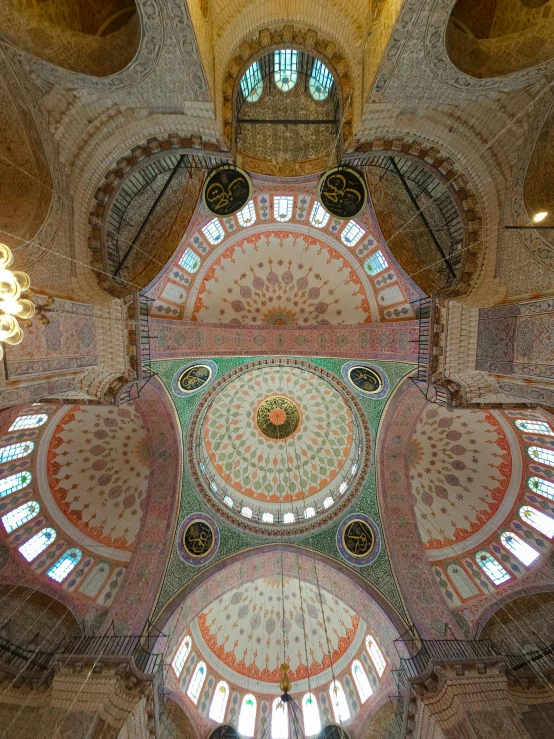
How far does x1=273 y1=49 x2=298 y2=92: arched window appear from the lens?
287 inches

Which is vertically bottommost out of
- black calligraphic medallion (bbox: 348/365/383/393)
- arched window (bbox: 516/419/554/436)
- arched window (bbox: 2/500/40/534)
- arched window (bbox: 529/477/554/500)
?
arched window (bbox: 2/500/40/534)

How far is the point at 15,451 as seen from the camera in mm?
8977

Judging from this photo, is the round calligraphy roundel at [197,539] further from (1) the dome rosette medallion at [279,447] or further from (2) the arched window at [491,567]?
(2) the arched window at [491,567]

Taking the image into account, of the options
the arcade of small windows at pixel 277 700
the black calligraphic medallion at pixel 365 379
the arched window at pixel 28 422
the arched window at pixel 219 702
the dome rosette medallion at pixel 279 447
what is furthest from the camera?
the arched window at pixel 219 702

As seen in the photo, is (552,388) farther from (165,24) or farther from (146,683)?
(146,683)

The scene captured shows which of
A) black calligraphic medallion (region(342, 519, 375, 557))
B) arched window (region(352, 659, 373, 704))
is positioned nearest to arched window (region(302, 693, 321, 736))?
arched window (region(352, 659, 373, 704))

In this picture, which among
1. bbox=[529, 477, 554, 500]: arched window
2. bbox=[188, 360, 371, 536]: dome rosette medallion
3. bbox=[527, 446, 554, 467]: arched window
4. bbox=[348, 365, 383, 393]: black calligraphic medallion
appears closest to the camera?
bbox=[527, 446, 554, 467]: arched window

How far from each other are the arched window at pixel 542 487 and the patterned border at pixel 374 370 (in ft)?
16.8

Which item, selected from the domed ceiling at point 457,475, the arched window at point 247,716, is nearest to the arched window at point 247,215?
the domed ceiling at point 457,475

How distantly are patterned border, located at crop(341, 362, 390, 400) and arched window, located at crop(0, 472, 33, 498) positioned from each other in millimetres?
10274

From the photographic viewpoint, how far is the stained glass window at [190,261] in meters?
9.16

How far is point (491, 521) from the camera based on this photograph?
10484 millimetres

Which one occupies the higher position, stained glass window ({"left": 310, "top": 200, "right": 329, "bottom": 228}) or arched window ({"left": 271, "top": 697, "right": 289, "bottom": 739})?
stained glass window ({"left": 310, "top": 200, "right": 329, "bottom": 228})

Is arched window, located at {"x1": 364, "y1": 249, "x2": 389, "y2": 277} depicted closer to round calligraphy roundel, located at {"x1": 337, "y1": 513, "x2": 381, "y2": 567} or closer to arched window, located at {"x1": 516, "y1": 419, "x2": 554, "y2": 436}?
arched window, located at {"x1": 516, "y1": 419, "x2": 554, "y2": 436}
